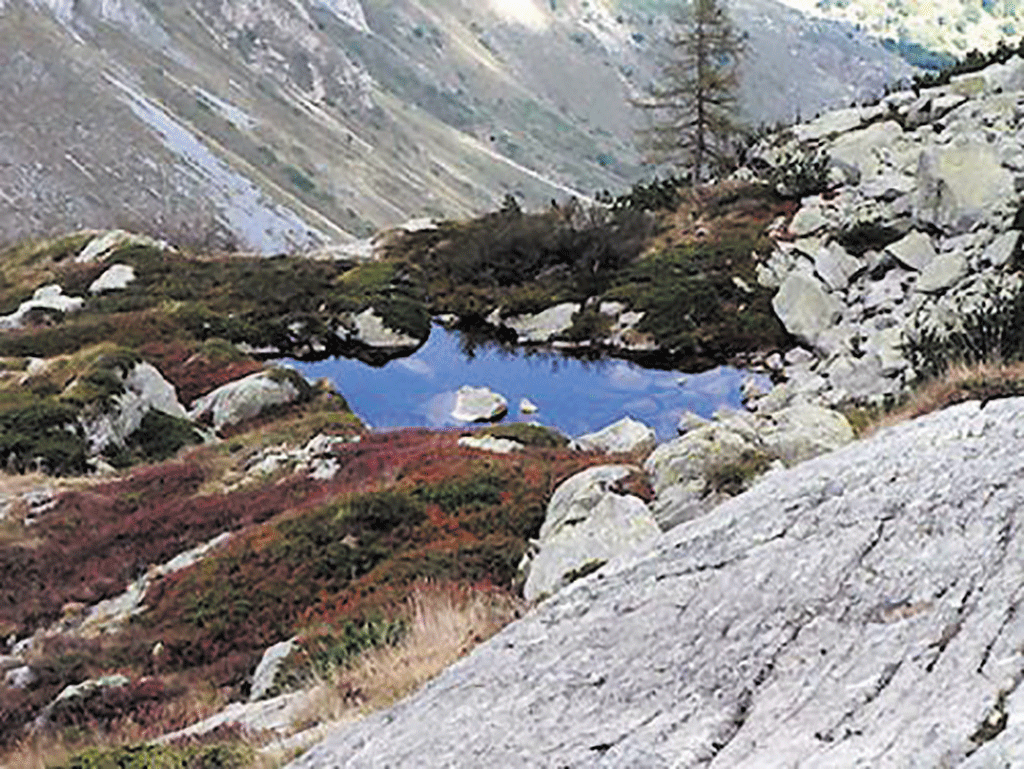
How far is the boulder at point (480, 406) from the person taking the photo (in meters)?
35.6

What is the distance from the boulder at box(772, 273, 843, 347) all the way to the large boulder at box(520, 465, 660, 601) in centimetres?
2239

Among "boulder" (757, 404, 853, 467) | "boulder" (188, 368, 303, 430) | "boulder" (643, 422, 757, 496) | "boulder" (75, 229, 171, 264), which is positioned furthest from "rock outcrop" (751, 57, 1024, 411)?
"boulder" (75, 229, 171, 264)

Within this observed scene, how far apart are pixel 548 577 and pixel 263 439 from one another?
64.8ft

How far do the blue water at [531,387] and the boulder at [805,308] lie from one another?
2.77 meters

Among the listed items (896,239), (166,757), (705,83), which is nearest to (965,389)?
(166,757)

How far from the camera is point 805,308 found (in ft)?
121

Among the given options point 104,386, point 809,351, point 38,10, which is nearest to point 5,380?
point 104,386

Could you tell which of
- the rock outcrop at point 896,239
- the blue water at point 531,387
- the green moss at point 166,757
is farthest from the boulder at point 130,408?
the green moss at point 166,757

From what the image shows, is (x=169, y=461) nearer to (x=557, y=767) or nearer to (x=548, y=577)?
(x=548, y=577)

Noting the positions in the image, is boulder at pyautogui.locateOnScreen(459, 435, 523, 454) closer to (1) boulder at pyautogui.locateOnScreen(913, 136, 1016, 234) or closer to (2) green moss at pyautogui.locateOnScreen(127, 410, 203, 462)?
(2) green moss at pyautogui.locateOnScreen(127, 410, 203, 462)

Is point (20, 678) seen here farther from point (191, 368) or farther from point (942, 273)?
point (942, 273)

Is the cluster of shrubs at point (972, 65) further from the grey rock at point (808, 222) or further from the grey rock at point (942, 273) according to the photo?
the grey rock at point (942, 273)

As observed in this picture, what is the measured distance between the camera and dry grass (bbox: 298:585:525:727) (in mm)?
9656

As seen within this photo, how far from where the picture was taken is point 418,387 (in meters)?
39.3
